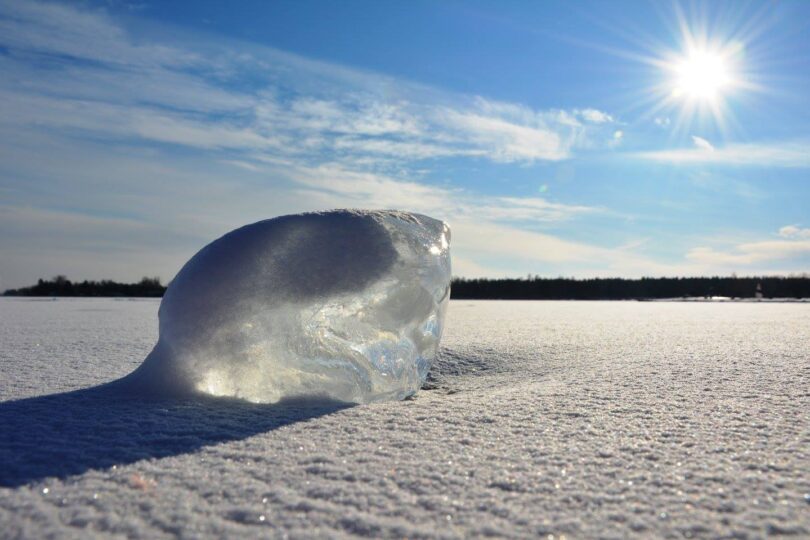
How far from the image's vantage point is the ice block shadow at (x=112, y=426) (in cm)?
180

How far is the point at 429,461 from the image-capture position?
1.79 m

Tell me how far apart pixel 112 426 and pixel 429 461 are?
4.02ft

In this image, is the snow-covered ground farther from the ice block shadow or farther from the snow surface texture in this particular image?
the snow surface texture

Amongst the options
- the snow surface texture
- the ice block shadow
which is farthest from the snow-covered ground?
the snow surface texture

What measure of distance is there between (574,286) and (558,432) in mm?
25808

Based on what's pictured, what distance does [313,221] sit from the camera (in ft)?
9.98

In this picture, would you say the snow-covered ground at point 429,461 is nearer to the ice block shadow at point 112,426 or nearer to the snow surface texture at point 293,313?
Result: the ice block shadow at point 112,426

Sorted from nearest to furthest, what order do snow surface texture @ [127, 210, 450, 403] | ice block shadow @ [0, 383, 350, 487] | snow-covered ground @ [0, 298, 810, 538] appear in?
snow-covered ground @ [0, 298, 810, 538] < ice block shadow @ [0, 383, 350, 487] < snow surface texture @ [127, 210, 450, 403]

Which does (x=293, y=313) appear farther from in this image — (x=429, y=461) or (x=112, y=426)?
(x=429, y=461)

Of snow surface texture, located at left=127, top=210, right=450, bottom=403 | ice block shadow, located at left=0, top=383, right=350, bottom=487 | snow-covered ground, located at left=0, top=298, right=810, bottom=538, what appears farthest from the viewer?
snow surface texture, located at left=127, top=210, right=450, bottom=403

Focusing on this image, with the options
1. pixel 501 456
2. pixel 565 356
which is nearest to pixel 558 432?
pixel 501 456

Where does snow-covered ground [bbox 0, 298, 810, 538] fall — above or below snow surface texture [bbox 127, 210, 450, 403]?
below

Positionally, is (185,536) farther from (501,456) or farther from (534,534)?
(501,456)

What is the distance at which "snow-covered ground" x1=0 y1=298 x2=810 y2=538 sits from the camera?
1.39 meters
